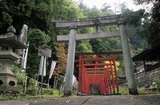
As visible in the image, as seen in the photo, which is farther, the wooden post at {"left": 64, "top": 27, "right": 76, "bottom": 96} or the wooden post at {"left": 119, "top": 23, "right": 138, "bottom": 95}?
the wooden post at {"left": 64, "top": 27, "right": 76, "bottom": 96}

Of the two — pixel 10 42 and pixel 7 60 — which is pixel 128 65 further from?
pixel 7 60

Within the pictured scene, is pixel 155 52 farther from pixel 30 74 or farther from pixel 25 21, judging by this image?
pixel 25 21

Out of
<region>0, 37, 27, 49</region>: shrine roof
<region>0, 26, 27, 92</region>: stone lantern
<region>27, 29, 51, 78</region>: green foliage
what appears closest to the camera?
<region>0, 37, 27, 49</region>: shrine roof

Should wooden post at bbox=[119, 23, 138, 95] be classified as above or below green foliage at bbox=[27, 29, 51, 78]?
below

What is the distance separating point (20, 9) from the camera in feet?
67.2

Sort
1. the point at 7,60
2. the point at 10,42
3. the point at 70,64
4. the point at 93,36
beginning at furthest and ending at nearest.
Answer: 1. the point at 93,36
2. the point at 70,64
3. the point at 7,60
4. the point at 10,42

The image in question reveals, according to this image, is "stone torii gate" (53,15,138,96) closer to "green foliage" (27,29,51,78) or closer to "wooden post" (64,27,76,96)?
"wooden post" (64,27,76,96)

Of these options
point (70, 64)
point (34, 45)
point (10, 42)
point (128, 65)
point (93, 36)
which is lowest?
point (128, 65)

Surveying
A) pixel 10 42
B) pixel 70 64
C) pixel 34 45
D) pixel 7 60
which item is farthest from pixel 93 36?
pixel 34 45

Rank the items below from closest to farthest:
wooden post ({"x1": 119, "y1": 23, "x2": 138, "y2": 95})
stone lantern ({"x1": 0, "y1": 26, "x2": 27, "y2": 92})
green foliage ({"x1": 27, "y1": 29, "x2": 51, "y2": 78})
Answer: stone lantern ({"x1": 0, "y1": 26, "x2": 27, "y2": 92})
wooden post ({"x1": 119, "y1": 23, "x2": 138, "y2": 95})
green foliage ({"x1": 27, "y1": 29, "x2": 51, "y2": 78})

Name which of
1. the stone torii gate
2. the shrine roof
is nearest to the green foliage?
the stone torii gate

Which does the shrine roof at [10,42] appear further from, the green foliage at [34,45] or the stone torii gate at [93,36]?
the green foliage at [34,45]

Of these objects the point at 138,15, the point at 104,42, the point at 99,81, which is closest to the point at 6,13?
the point at 99,81

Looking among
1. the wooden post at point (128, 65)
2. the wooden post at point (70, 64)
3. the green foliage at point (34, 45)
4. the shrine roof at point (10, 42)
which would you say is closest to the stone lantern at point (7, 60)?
the shrine roof at point (10, 42)
